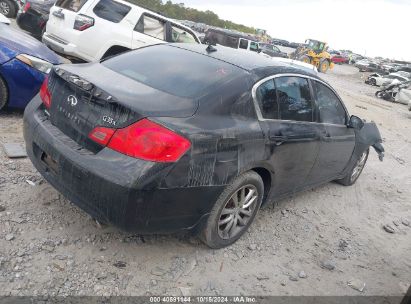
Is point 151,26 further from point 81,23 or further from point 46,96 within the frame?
point 46,96

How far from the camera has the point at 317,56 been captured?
31.5 metres

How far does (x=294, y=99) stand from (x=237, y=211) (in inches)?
49.8

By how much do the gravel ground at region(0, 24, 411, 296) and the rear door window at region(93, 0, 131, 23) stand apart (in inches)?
162

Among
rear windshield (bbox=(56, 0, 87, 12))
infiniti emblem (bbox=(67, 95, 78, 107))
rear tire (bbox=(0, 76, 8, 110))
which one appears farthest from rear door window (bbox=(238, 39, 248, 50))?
infiniti emblem (bbox=(67, 95, 78, 107))

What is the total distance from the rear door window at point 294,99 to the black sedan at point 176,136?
12 mm

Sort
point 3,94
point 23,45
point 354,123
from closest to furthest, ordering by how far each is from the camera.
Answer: point 354,123, point 3,94, point 23,45

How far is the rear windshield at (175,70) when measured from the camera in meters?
3.10

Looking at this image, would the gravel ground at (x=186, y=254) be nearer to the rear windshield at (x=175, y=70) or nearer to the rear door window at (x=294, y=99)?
the rear door window at (x=294, y=99)

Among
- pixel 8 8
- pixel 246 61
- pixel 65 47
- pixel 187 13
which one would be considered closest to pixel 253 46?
pixel 8 8

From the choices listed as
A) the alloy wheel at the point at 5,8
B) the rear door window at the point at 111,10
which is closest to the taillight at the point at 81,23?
the rear door window at the point at 111,10

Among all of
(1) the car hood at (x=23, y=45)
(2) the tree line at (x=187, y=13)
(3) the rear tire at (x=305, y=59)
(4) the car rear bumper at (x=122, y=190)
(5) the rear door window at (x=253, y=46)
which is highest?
(1) the car hood at (x=23, y=45)

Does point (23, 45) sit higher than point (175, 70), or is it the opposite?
point (175, 70)

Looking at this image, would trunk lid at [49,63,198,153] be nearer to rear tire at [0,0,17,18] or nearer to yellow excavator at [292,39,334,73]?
rear tire at [0,0,17,18]

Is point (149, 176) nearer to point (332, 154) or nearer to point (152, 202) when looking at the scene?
point (152, 202)
